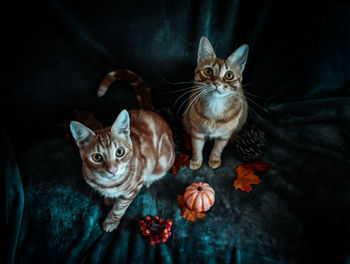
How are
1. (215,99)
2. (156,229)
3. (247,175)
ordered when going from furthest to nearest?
(247,175)
(215,99)
(156,229)

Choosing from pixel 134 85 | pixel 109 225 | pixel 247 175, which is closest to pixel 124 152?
pixel 109 225

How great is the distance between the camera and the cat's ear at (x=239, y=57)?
1012 mm

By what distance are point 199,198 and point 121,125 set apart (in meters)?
0.54

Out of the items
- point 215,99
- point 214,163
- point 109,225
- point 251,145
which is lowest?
point 109,225

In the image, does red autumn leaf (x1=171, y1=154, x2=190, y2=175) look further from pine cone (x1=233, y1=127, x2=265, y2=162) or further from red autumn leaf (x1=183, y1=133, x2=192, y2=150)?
pine cone (x1=233, y1=127, x2=265, y2=162)

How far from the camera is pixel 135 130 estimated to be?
111cm

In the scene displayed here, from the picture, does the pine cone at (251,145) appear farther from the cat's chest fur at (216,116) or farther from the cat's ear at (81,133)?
the cat's ear at (81,133)

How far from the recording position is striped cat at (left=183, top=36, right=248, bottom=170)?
103 centimetres

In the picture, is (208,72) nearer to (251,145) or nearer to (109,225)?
(251,145)

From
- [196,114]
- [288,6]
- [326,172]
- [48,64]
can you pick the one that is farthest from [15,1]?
[326,172]

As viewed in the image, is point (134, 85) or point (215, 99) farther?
point (134, 85)

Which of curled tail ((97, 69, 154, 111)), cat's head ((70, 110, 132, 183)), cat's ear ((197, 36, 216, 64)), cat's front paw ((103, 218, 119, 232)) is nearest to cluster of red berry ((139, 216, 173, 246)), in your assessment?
cat's front paw ((103, 218, 119, 232))

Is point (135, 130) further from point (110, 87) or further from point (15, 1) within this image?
point (15, 1)

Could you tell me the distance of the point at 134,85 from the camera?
1.26 meters
